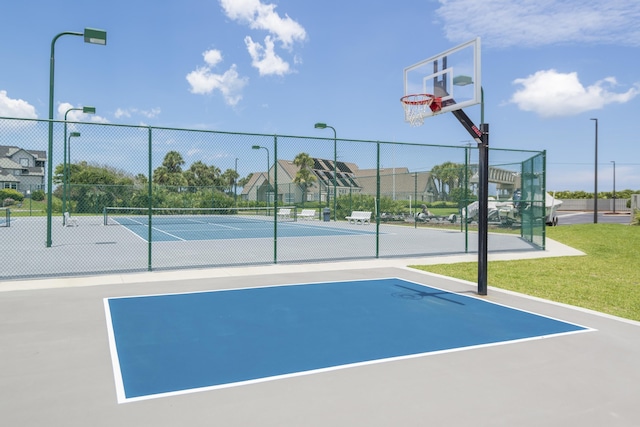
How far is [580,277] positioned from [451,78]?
201 inches

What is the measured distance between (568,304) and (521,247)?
904 cm

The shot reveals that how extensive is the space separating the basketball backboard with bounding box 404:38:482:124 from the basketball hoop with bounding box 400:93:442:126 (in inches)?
1.4

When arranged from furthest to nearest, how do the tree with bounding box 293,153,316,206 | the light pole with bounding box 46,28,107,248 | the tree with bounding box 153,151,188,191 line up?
the tree with bounding box 153,151,188,191
the tree with bounding box 293,153,316,206
the light pole with bounding box 46,28,107,248

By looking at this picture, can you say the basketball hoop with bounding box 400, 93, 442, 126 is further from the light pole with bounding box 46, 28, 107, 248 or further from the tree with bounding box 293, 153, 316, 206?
the tree with bounding box 293, 153, 316, 206

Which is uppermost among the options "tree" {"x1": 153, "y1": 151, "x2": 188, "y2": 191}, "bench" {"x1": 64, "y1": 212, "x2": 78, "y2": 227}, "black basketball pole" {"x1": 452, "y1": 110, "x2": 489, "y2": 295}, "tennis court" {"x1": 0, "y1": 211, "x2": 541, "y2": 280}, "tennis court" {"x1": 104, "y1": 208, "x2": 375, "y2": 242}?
"tree" {"x1": 153, "y1": 151, "x2": 188, "y2": 191}

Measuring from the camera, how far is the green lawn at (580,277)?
769 centimetres

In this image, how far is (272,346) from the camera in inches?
202

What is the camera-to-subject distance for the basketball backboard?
817 cm

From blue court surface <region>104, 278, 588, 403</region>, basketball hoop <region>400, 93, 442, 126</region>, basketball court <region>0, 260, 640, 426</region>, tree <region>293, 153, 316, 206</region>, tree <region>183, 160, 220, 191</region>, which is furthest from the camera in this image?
tree <region>183, 160, 220, 191</region>

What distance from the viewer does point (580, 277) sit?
395 inches

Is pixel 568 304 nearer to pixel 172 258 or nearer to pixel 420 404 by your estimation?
pixel 420 404

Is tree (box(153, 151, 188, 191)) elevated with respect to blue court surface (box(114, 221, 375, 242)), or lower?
elevated

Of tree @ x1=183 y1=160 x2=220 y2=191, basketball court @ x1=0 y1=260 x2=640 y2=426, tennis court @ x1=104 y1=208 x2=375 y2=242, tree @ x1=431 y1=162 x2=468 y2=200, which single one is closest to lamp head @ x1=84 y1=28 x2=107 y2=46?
tennis court @ x1=104 y1=208 x2=375 y2=242

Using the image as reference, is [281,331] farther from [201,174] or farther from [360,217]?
[201,174]
